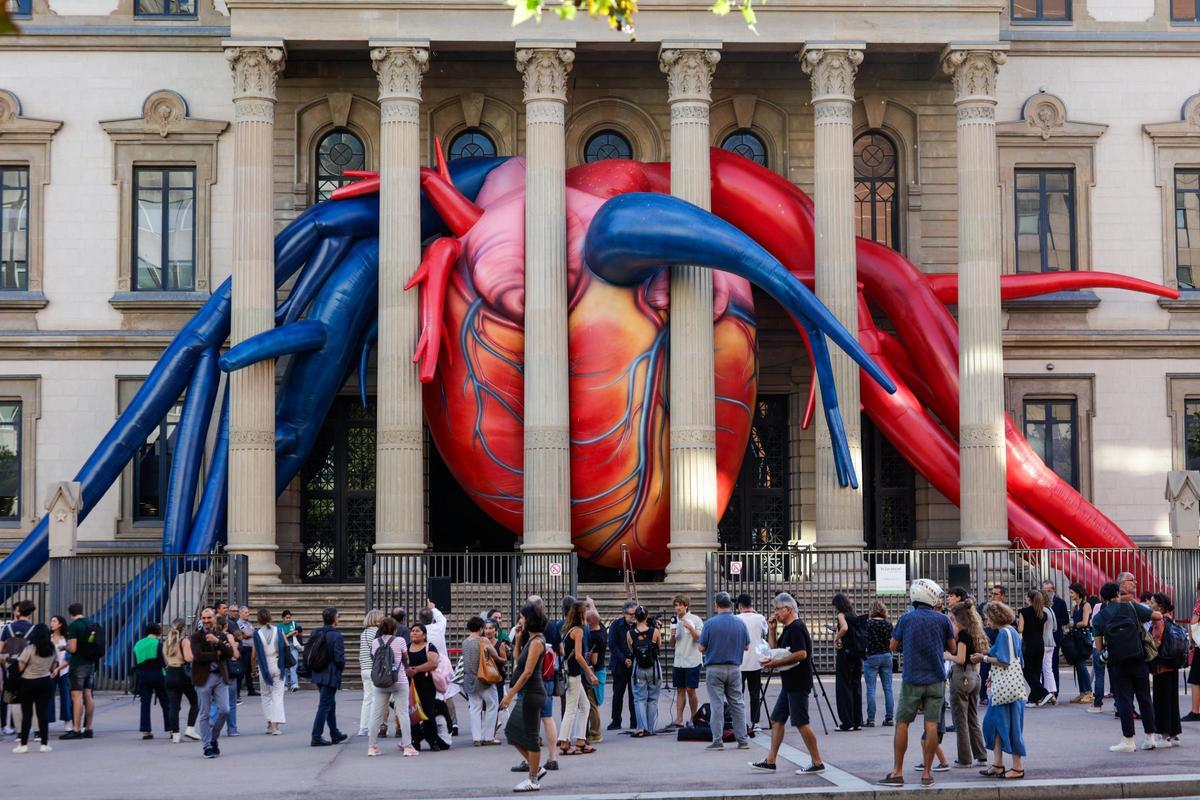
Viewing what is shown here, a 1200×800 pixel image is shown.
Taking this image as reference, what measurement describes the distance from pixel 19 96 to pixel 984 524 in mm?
22350

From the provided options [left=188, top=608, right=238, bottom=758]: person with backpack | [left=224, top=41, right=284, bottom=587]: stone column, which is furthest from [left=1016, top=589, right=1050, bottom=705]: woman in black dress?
[left=224, top=41, right=284, bottom=587]: stone column

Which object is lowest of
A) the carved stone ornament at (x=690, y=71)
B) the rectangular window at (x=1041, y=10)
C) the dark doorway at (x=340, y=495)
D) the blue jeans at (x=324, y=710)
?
the blue jeans at (x=324, y=710)

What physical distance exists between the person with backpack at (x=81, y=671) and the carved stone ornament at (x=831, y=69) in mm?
18833

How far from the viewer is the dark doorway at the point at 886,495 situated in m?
41.2

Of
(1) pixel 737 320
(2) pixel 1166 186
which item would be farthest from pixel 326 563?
(2) pixel 1166 186

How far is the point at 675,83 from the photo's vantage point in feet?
123

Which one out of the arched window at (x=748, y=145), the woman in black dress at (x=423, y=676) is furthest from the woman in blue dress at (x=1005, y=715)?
the arched window at (x=748, y=145)

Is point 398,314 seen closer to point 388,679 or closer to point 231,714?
point 231,714

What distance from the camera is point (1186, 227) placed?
4203cm

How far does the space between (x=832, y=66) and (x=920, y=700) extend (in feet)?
70.7

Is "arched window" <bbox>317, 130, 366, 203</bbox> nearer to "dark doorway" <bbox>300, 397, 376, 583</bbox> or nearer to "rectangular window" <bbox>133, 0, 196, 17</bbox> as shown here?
"rectangular window" <bbox>133, 0, 196, 17</bbox>

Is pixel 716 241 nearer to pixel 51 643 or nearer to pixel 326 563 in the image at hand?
pixel 326 563

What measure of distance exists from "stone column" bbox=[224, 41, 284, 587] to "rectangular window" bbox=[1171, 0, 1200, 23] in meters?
19.7

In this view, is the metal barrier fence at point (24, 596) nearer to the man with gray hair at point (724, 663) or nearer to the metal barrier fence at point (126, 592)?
the metal barrier fence at point (126, 592)
